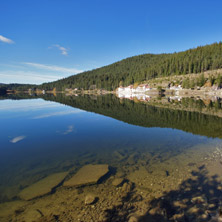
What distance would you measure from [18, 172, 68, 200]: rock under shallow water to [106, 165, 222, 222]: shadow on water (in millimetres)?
4398

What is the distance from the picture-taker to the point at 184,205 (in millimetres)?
7285

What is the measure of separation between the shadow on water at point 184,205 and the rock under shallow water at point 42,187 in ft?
14.4

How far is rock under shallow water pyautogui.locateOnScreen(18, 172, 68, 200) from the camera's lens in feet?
29.2

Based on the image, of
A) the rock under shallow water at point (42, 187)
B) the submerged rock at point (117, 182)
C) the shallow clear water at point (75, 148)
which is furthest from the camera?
the shallow clear water at point (75, 148)

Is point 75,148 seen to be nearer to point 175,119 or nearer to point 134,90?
point 175,119

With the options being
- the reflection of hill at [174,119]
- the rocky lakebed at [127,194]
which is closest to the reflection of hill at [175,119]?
the reflection of hill at [174,119]

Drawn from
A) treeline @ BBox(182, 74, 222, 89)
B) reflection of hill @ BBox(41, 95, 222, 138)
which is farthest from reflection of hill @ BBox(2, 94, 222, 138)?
treeline @ BBox(182, 74, 222, 89)

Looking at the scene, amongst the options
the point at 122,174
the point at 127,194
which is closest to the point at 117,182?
the point at 122,174

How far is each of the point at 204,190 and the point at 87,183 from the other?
23.3 feet

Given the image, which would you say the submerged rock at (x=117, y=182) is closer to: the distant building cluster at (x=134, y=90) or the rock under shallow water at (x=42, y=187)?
the rock under shallow water at (x=42, y=187)

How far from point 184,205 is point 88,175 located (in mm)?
6218

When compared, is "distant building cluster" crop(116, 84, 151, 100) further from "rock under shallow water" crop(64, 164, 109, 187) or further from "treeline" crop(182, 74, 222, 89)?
"rock under shallow water" crop(64, 164, 109, 187)

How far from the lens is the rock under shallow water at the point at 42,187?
8.91 m

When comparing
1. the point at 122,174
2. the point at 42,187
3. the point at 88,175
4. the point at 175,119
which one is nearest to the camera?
the point at 42,187
